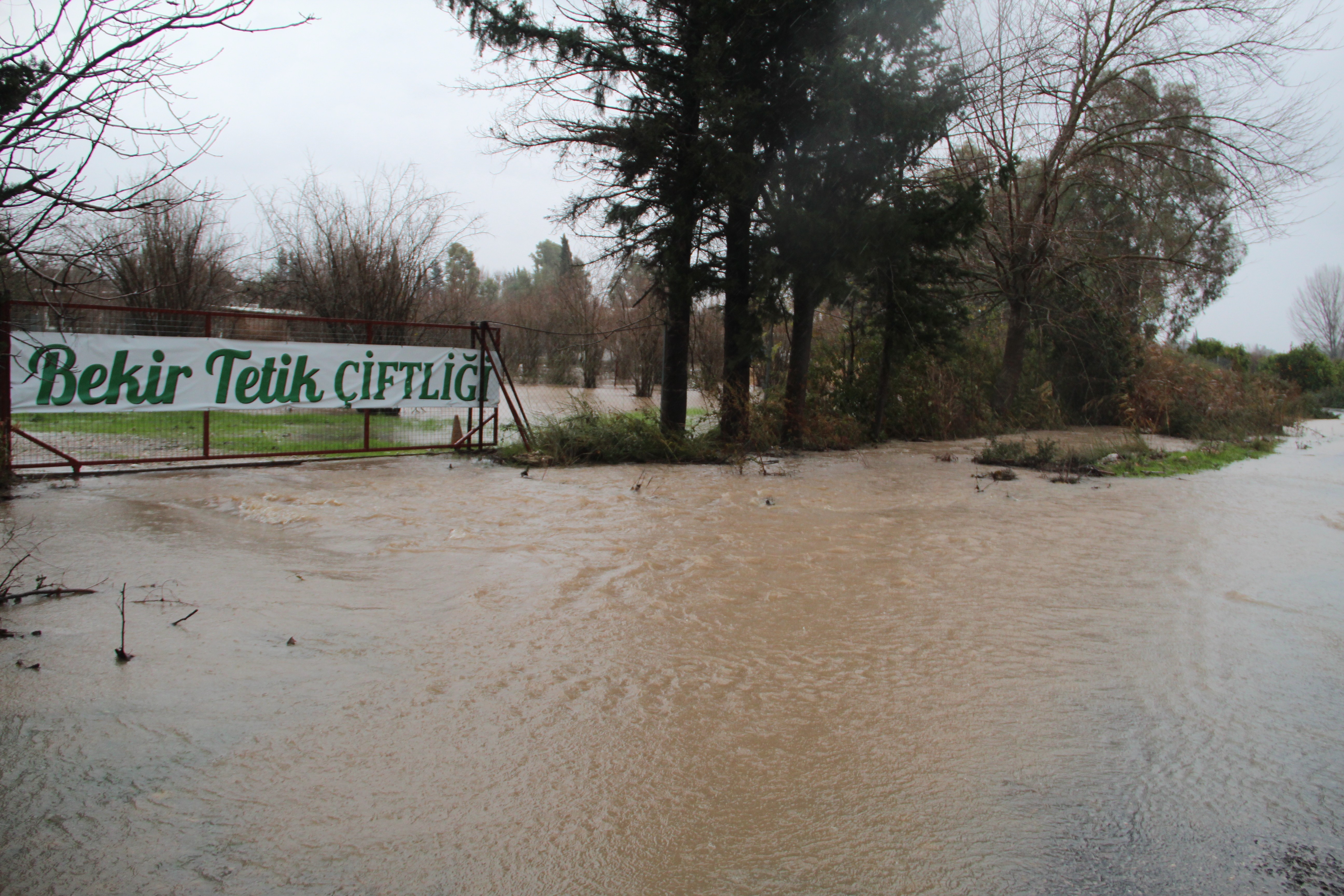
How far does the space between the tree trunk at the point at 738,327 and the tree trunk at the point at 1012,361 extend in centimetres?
967

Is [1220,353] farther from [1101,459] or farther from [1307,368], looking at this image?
[1101,459]

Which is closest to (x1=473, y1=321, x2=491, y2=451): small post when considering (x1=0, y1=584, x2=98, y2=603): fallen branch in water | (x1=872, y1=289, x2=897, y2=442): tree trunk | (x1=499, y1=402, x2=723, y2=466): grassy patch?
(x1=499, y1=402, x2=723, y2=466): grassy patch

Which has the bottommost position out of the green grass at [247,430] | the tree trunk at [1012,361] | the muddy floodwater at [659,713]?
the muddy floodwater at [659,713]

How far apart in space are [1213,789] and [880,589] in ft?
9.83

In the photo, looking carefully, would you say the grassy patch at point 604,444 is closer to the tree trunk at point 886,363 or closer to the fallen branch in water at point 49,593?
the tree trunk at point 886,363

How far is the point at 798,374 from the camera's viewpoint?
52.9 ft

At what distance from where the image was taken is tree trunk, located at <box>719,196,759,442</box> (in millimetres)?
13898

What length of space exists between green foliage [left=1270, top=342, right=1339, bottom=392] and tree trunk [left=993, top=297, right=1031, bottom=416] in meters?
29.3

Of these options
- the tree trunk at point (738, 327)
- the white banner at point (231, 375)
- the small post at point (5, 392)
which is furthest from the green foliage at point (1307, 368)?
the small post at point (5, 392)

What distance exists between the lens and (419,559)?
692cm

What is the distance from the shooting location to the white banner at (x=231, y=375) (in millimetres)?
9492

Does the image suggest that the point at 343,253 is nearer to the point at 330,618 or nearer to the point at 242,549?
the point at 242,549

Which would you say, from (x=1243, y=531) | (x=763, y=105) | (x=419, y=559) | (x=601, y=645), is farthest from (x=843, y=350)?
(x=601, y=645)

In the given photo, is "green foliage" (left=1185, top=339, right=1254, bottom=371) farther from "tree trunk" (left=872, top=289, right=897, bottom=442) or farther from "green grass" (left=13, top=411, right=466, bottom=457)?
"green grass" (left=13, top=411, right=466, bottom=457)
